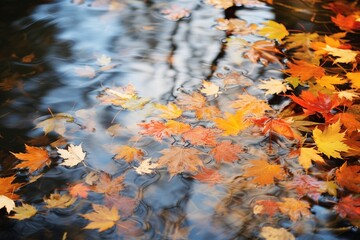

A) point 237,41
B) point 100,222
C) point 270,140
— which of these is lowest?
point 100,222

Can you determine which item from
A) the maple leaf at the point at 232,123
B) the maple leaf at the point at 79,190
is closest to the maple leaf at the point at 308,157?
the maple leaf at the point at 232,123

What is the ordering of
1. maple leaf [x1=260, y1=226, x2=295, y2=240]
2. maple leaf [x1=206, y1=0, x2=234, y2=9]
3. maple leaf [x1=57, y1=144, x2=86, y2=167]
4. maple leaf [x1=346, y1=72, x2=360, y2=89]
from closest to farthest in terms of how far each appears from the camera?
maple leaf [x1=260, y1=226, x2=295, y2=240]
maple leaf [x1=57, y1=144, x2=86, y2=167]
maple leaf [x1=346, y1=72, x2=360, y2=89]
maple leaf [x1=206, y1=0, x2=234, y2=9]

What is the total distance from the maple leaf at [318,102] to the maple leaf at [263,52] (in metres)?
0.45

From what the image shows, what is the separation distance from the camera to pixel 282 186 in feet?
6.47

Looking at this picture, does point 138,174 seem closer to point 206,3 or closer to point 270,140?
point 270,140

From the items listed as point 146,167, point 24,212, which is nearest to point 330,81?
point 146,167

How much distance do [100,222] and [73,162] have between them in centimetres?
40

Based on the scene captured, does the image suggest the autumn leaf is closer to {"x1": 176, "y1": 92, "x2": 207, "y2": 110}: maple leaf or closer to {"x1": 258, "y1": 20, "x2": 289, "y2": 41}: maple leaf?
{"x1": 176, "y1": 92, "x2": 207, "y2": 110}: maple leaf

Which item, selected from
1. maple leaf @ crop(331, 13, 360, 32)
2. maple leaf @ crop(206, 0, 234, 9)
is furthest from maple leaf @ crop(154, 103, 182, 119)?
maple leaf @ crop(331, 13, 360, 32)

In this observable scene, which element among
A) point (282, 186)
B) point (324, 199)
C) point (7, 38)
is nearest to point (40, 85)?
point (7, 38)

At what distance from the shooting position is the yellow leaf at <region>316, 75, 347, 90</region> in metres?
2.50

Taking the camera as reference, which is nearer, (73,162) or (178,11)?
(73,162)

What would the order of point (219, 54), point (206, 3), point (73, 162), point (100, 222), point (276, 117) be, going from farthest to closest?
point (206, 3) < point (219, 54) < point (276, 117) < point (73, 162) < point (100, 222)

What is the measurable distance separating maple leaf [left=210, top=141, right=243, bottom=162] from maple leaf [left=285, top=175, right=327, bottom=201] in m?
0.30
